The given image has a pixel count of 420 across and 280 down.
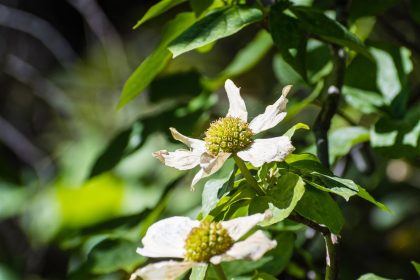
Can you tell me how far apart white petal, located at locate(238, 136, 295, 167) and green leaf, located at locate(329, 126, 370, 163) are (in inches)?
16.1

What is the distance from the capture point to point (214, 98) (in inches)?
56.1

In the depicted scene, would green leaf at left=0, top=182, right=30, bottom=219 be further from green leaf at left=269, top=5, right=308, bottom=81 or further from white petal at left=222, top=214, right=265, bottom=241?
white petal at left=222, top=214, right=265, bottom=241

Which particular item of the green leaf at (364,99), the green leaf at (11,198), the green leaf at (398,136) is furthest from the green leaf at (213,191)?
the green leaf at (11,198)

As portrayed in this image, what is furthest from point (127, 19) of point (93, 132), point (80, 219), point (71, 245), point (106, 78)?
point (71, 245)

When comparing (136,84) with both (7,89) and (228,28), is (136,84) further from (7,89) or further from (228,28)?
(7,89)

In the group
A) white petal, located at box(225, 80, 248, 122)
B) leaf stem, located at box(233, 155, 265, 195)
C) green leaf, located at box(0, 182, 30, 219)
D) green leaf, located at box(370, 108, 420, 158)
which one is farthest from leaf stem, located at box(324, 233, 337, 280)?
green leaf, located at box(0, 182, 30, 219)

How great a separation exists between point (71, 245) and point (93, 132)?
143 cm

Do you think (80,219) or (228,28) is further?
(80,219)

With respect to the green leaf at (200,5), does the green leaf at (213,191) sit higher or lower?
lower

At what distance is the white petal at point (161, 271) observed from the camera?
741 millimetres

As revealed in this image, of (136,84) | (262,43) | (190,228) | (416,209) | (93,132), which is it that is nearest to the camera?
(190,228)

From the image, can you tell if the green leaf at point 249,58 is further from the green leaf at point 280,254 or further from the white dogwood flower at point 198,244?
the white dogwood flower at point 198,244

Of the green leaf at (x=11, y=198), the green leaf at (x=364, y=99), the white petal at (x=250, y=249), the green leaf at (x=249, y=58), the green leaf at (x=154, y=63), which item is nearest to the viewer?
the white petal at (x=250, y=249)

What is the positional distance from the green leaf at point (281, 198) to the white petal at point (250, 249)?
26 mm
